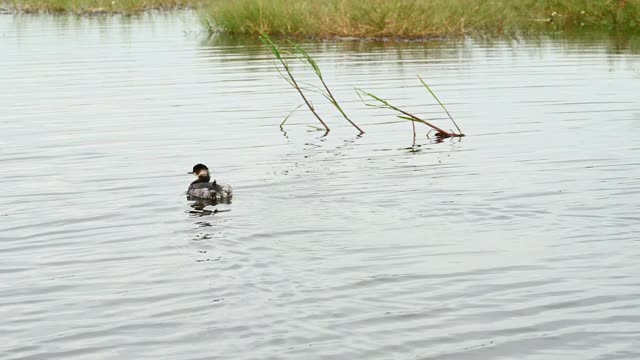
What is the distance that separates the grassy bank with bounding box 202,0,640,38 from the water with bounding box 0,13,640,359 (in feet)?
32.3

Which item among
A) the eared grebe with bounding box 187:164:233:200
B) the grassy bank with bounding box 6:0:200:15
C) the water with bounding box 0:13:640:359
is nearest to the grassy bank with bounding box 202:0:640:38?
the water with bounding box 0:13:640:359

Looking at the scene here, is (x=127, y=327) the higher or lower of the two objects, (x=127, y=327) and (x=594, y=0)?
the lower

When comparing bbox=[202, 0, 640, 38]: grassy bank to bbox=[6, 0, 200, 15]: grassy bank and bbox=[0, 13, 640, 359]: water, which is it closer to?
bbox=[0, 13, 640, 359]: water

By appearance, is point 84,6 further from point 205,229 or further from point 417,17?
point 205,229

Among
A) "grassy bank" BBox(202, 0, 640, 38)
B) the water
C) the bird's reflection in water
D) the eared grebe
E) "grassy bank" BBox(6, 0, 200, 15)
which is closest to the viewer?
the water

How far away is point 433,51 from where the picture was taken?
31.5 meters

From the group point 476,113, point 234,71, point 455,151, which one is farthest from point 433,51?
point 455,151

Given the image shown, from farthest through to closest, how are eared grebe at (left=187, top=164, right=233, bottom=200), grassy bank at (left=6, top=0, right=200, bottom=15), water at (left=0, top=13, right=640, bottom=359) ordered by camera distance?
1. grassy bank at (left=6, top=0, right=200, bottom=15)
2. eared grebe at (left=187, top=164, right=233, bottom=200)
3. water at (left=0, top=13, right=640, bottom=359)

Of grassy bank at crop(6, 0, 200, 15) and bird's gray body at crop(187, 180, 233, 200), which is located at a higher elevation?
grassy bank at crop(6, 0, 200, 15)

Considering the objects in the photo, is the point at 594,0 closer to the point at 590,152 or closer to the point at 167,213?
the point at 590,152

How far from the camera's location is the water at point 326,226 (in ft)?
27.3

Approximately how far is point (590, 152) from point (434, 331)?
26.8 ft

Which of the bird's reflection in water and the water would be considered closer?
the water

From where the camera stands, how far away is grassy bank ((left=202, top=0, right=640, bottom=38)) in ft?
113
